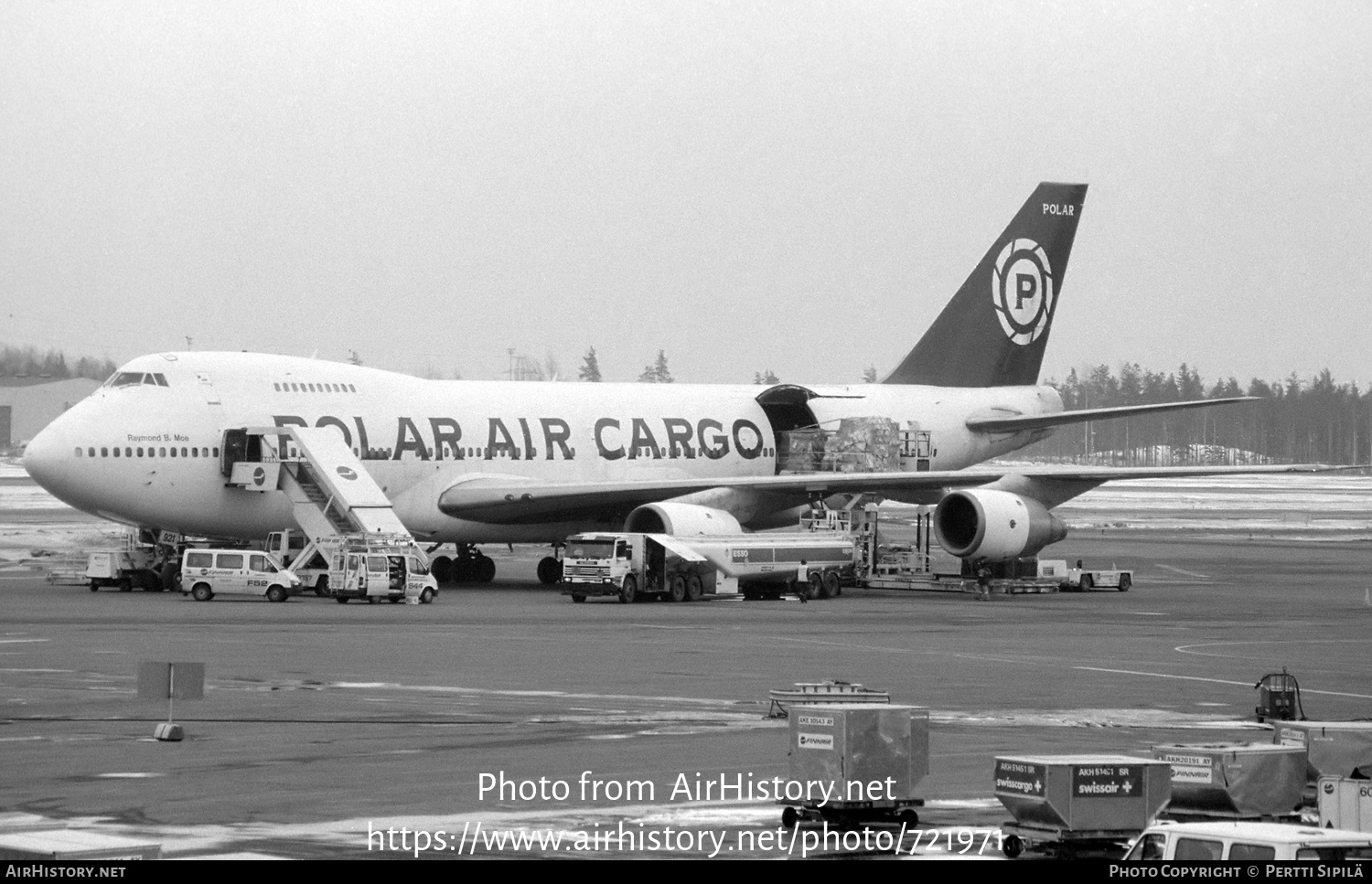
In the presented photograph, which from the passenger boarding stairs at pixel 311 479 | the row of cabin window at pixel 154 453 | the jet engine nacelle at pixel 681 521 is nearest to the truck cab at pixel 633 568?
the jet engine nacelle at pixel 681 521

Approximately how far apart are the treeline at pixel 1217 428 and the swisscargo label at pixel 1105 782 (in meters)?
132

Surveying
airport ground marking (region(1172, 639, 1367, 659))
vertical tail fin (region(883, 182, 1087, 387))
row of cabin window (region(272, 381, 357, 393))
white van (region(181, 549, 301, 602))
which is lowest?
airport ground marking (region(1172, 639, 1367, 659))

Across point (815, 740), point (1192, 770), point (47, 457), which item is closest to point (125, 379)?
point (47, 457)

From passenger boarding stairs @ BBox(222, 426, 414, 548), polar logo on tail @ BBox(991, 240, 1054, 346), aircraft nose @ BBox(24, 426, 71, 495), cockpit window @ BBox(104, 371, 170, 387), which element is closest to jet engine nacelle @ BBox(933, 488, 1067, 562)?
polar logo on tail @ BBox(991, 240, 1054, 346)

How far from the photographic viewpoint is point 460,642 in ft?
98.3

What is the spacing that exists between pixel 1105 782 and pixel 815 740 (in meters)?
2.32

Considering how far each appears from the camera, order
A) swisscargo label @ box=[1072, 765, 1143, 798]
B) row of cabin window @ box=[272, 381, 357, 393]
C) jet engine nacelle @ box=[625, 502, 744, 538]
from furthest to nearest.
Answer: row of cabin window @ box=[272, 381, 357, 393], jet engine nacelle @ box=[625, 502, 744, 538], swisscargo label @ box=[1072, 765, 1143, 798]

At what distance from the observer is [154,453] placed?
41.6 m

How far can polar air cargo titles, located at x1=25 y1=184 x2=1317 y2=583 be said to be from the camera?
42.1 meters

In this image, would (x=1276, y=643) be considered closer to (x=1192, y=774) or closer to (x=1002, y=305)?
(x=1192, y=774)

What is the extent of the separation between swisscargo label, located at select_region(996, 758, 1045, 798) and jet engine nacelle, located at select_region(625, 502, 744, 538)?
29416 millimetres

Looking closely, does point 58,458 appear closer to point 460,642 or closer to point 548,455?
point 548,455

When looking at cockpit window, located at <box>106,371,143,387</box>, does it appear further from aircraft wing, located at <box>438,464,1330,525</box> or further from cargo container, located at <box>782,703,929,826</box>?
cargo container, located at <box>782,703,929,826</box>

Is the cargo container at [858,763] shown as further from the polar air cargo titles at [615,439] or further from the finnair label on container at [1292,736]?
the polar air cargo titles at [615,439]
